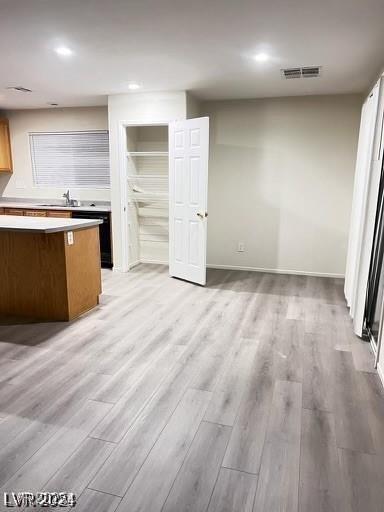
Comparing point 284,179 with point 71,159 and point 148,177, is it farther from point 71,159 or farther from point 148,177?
point 71,159

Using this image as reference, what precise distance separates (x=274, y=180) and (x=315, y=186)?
0.56 m

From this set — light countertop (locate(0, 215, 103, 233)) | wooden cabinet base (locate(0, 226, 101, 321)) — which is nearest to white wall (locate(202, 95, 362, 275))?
light countertop (locate(0, 215, 103, 233))

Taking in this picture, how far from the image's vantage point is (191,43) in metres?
2.90

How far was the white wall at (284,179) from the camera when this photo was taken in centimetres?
476

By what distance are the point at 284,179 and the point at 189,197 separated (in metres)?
1.44

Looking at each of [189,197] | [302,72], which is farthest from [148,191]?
[302,72]

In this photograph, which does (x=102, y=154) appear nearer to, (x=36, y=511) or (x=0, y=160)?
(x=0, y=160)

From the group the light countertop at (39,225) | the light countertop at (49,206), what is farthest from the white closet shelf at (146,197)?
the light countertop at (39,225)

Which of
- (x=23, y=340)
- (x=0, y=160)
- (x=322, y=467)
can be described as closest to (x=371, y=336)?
(x=322, y=467)

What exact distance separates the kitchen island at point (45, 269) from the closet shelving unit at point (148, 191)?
1.89 m

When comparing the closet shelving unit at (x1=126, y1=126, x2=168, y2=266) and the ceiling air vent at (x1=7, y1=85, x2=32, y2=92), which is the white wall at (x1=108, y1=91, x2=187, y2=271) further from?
the ceiling air vent at (x1=7, y1=85, x2=32, y2=92)

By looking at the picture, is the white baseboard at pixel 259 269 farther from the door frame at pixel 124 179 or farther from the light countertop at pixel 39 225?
the light countertop at pixel 39 225

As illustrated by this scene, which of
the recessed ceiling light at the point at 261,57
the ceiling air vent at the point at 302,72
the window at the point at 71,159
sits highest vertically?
the ceiling air vent at the point at 302,72

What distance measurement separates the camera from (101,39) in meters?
2.83
